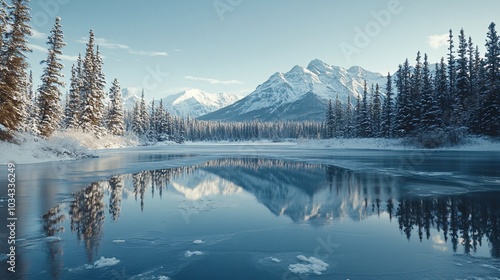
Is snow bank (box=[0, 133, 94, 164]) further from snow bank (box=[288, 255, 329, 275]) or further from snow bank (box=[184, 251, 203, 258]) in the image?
snow bank (box=[288, 255, 329, 275])

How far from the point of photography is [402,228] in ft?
24.9

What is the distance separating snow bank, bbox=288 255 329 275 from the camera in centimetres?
513

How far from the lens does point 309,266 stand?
5.34m

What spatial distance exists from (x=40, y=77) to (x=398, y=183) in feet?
131

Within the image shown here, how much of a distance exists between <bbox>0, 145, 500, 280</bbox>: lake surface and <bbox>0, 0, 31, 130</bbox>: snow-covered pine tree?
17011mm

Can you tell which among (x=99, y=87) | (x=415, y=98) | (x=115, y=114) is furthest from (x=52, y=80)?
(x=415, y=98)

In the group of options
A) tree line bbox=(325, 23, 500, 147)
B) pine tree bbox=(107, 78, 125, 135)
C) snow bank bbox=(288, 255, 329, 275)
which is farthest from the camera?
pine tree bbox=(107, 78, 125, 135)

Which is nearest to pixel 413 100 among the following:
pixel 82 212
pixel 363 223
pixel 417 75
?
pixel 417 75

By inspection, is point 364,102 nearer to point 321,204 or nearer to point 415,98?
point 415,98

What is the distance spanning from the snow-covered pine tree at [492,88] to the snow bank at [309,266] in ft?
156

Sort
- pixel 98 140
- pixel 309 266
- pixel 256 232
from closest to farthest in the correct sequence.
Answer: pixel 309 266, pixel 256 232, pixel 98 140

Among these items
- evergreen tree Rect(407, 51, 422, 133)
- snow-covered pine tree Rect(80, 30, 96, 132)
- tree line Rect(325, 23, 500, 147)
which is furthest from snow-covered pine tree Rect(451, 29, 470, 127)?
snow-covered pine tree Rect(80, 30, 96, 132)

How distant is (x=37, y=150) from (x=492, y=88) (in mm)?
56284

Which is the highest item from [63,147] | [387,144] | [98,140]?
[98,140]
